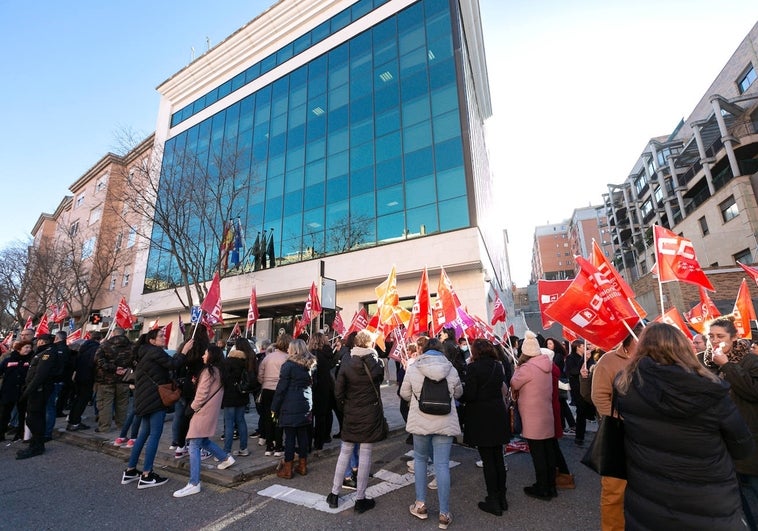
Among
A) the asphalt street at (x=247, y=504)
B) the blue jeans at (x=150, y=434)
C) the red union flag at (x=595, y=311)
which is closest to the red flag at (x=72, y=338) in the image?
the asphalt street at (x=247, y=504)

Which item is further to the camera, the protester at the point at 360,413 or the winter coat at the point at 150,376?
the winter coat at the point at 150,376

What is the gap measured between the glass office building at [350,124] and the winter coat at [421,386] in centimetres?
1456

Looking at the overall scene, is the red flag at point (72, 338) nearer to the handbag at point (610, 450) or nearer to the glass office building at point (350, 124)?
the glass office building at point (350, 124)

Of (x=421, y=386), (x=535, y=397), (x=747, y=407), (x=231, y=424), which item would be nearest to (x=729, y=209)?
(x=535, y=397)

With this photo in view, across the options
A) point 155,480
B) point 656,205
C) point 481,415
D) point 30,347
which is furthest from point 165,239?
point 656,205

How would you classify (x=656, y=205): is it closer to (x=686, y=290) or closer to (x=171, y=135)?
(x=686, y=290)

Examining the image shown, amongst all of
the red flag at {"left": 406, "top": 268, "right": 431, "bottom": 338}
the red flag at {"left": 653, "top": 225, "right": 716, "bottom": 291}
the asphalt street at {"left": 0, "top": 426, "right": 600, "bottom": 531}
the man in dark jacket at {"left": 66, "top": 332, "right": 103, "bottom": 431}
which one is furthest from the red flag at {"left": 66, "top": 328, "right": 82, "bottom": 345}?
the red flag at {"left": 653, "top": 225, "right": 716, "bottom": 291}

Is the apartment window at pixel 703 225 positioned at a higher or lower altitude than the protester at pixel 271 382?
higher

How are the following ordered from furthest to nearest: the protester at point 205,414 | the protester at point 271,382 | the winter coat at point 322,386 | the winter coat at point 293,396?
the winter coat at point 322,386 < the protester at point 271,382 < the winter coat at point 293,396 < the protester at point 205,414

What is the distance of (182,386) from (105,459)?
7.63ft

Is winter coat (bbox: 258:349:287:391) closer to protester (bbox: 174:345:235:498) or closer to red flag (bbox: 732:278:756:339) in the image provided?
protester (bbox: 174:345:235:498)

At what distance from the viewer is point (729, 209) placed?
2805cm

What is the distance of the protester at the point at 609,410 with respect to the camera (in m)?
3.30

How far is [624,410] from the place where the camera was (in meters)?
2.43
